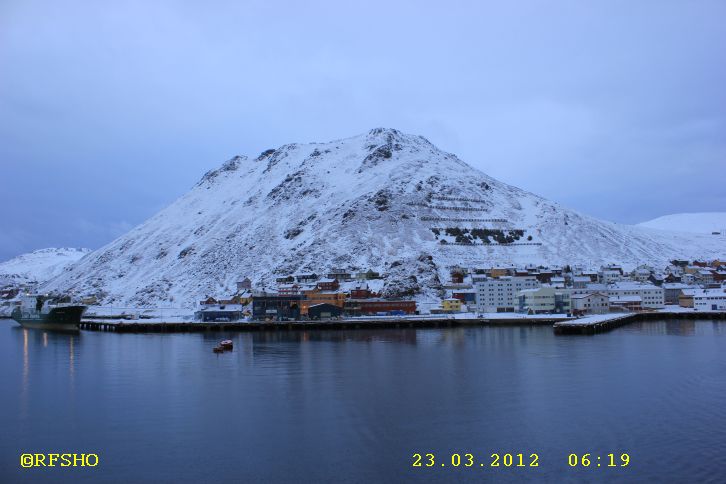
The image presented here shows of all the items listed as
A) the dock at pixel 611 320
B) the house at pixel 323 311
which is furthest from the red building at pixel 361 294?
the dock at pixel 611 320

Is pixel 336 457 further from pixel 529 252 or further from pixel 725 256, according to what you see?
pixel 725 256

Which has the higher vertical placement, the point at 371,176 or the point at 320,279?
the point at 371,176

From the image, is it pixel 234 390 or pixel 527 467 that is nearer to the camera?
pixel 527 467

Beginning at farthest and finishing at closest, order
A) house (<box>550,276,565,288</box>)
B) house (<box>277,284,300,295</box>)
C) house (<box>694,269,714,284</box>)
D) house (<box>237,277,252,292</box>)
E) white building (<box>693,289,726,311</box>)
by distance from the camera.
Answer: house (<box>694,269,714,284</box>)
house (<box>237,277,252,292</box>)
house (<box>550,276,565,288</box>)
house (<box>277,284,300,295</box>)
white building (<box>693,289,726,311</box>)

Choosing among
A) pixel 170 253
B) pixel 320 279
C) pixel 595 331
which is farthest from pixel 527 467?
pixel 170 253

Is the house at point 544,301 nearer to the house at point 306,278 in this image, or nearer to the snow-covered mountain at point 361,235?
the snow-covered mountain at point 361,235

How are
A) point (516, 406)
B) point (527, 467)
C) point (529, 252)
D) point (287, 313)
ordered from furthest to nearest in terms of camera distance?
point (529, 252) < point (287, 313) < point (516, 406) < point (527, 467)

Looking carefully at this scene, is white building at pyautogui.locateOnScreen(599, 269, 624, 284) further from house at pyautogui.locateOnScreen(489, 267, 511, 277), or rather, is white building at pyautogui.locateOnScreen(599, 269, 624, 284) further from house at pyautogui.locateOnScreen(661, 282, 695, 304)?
house at pyautogui.locateOnScreen(489, 267, 511, 277)

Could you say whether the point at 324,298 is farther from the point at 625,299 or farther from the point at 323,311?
the point at 625,299

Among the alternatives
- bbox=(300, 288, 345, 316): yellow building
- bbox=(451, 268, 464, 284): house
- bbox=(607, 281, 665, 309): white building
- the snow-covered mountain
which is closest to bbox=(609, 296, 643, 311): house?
bbox=(607, 281, 665, 309): white building
